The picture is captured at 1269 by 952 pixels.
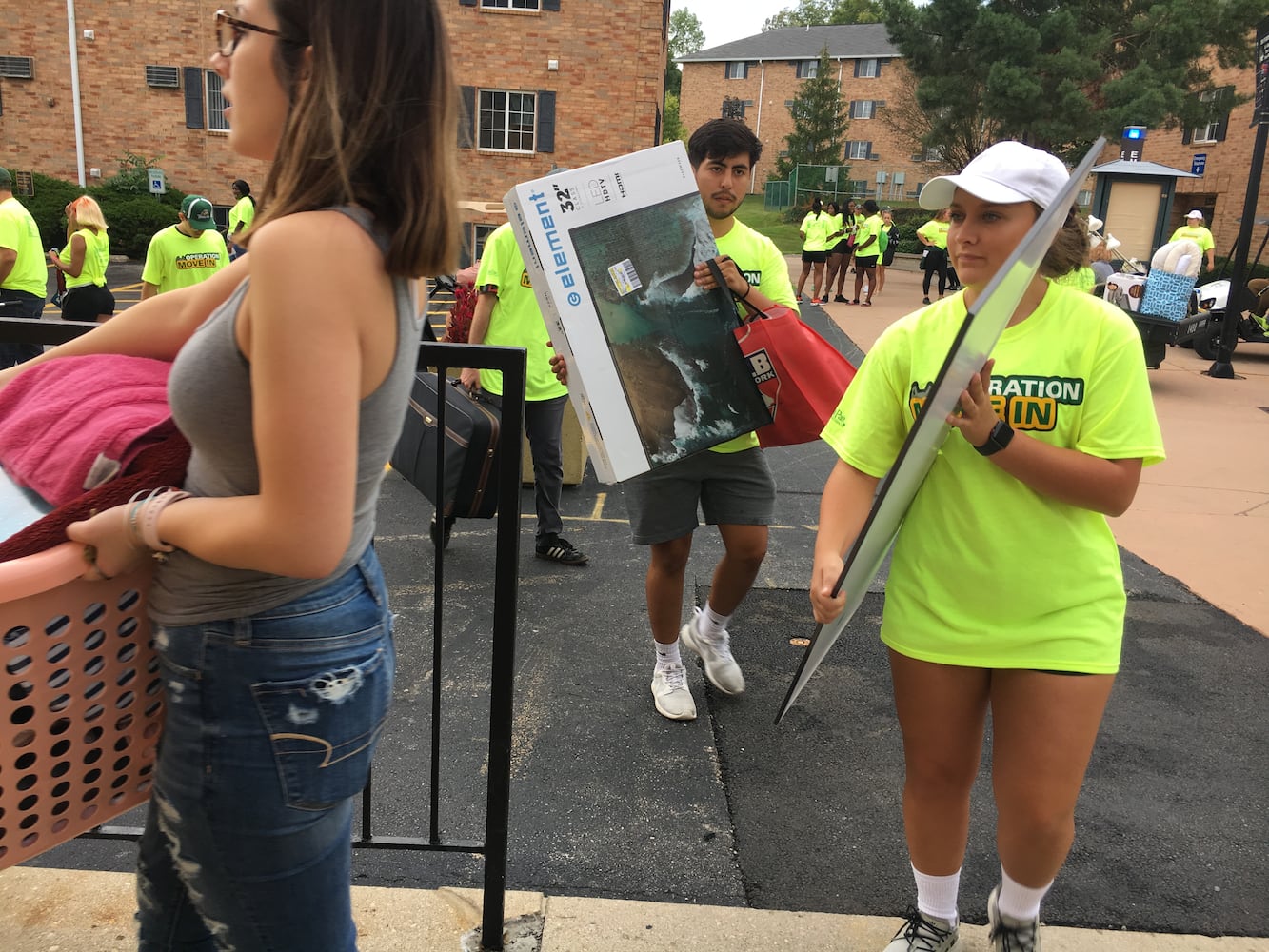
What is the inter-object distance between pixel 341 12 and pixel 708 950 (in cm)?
222

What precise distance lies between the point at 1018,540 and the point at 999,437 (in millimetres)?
266

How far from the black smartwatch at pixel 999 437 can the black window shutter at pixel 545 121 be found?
2459cm

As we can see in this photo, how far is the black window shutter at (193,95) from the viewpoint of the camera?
25359mm

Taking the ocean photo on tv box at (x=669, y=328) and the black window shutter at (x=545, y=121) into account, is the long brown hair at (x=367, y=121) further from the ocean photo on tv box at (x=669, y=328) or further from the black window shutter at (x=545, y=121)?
the black window shutter at (x=545, y=121)

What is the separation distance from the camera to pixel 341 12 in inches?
48.1

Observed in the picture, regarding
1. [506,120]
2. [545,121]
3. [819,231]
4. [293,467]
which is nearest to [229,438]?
[293,467]

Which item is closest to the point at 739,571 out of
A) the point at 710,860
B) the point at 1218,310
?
the point at 710,860

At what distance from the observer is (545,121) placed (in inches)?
983

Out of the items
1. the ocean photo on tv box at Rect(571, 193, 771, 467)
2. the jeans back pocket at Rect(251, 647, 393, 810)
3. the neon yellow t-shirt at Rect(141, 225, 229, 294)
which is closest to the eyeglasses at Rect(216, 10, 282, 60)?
the jeans back pocket at Rect(251, 647, 393, 810)

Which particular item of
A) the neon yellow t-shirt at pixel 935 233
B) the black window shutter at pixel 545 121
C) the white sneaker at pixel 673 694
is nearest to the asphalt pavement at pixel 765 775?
the white sneaker at pixel 673 694

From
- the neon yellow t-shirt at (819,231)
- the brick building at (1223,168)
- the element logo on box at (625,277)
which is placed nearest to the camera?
the element logo on box at (625,277)

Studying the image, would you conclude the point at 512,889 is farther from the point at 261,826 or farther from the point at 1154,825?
the point at 1154,825

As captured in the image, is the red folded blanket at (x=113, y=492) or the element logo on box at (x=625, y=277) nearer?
the red folded blanket at (x=113, y=492)

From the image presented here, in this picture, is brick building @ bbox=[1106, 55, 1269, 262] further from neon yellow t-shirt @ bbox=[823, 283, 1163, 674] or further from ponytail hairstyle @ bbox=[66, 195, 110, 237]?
neon yellow t-shirt @ bbox=[823, 283, 1163, 674]
